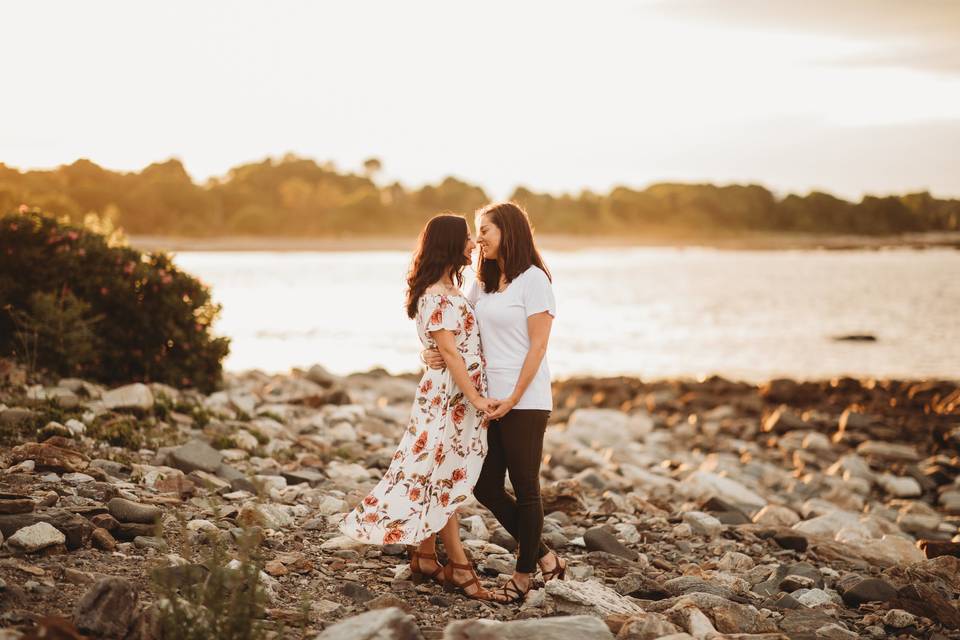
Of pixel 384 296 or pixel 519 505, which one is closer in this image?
pixel 519 505

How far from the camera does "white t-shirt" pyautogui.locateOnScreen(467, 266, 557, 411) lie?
566 centimetres

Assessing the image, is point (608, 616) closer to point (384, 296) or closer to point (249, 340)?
point (249, 340)

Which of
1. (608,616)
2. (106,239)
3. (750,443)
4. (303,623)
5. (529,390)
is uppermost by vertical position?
(106,239)

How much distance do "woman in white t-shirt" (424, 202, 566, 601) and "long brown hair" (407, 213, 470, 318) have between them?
0.59 feet

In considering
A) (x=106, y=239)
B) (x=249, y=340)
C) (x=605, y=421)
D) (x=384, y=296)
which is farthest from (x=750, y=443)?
(x=384, y=296)

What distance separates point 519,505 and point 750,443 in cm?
988

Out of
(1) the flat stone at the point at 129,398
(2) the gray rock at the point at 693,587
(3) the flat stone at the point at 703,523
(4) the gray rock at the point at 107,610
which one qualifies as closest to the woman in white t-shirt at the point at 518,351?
(2) the gray rock at the point at 693,587

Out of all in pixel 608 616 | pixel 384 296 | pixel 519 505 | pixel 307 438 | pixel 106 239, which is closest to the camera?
pixel 608 616

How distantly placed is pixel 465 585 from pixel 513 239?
7.47 feet

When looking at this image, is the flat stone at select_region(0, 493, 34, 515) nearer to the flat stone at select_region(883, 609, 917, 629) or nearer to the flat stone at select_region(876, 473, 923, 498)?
the flat stone at select_region(883, 609, 917, 629)

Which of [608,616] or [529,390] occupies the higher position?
[529,390]

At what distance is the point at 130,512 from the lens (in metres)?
6.19

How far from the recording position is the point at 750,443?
14.7 m

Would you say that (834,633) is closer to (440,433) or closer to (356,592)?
(440,433)
